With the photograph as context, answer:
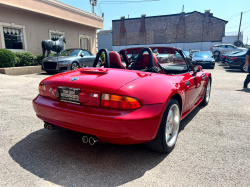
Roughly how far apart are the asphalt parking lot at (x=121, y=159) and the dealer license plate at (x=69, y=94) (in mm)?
714

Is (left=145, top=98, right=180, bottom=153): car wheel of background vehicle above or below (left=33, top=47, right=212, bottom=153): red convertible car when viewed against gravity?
below

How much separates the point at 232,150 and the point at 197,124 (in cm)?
99

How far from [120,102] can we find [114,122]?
22cm

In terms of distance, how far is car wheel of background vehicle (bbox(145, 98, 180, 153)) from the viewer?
7.40ft

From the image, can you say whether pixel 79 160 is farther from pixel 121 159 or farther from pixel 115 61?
pixel 115 61

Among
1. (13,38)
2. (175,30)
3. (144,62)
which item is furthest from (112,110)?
→ (175,30)

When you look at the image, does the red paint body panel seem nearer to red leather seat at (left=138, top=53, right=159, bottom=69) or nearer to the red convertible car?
the red convertible car

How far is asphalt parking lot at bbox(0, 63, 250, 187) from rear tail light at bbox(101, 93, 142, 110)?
73 cm

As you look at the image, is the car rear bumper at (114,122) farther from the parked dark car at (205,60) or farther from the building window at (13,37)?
the parked dark car at (205,60)

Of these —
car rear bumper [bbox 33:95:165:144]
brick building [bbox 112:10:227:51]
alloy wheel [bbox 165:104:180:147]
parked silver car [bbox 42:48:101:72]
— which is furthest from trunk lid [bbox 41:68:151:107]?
brick building [bbox 112:10:227:51]

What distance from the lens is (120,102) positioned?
2010 mm

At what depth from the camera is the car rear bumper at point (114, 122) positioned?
1944 millimetres

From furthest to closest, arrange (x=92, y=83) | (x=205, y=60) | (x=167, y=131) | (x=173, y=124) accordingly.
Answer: (x=205, y=60), (x=173, y=124), (x=167, y=131), (x=92, y=83)

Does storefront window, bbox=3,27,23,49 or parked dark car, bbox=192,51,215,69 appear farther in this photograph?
parked dark car, bbox=192,51,215,69
